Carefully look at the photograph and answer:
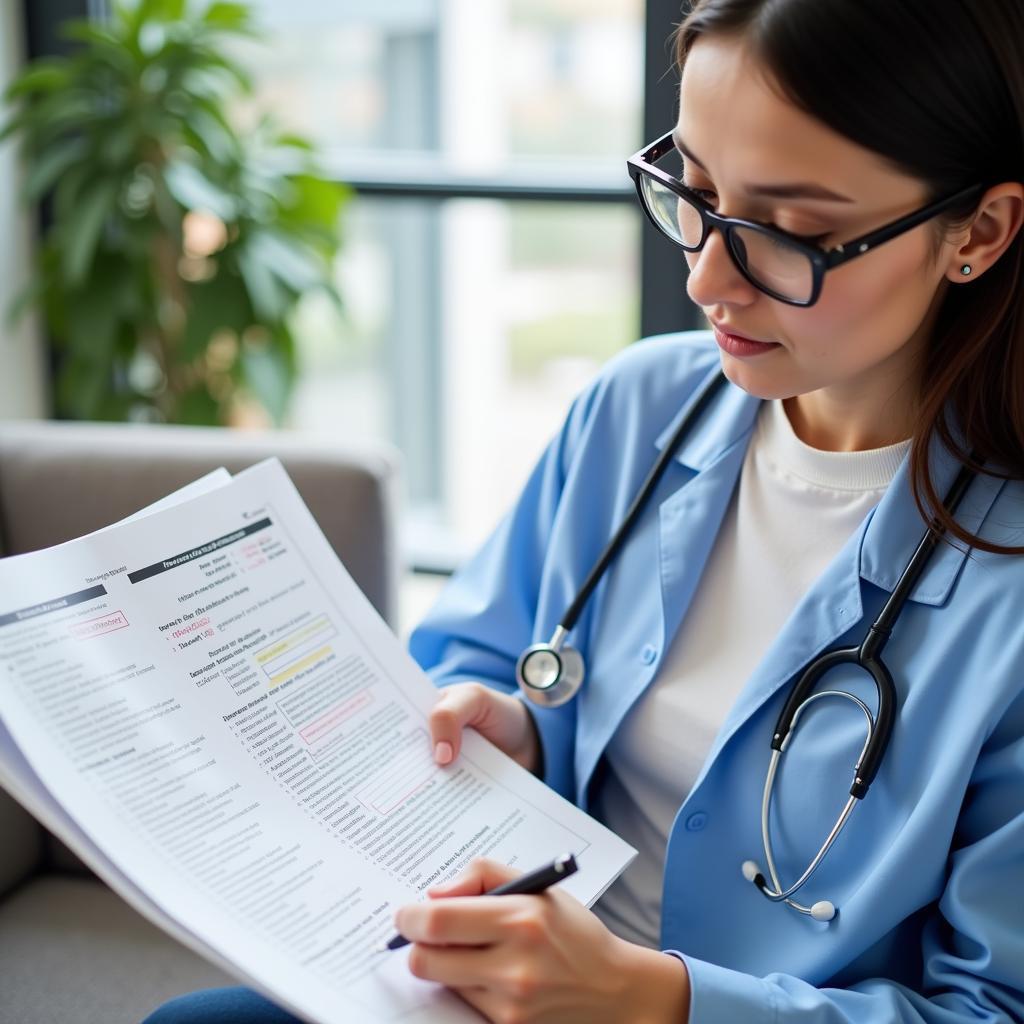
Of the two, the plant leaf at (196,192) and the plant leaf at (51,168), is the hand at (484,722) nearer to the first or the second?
the plant leaf at (196,192)

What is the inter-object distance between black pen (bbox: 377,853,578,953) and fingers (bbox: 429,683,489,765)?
20 centimetres

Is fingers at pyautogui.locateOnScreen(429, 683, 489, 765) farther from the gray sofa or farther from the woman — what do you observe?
the gray sofa

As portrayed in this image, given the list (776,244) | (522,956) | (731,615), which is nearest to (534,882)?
(522,956)

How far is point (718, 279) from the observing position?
892 millimetres

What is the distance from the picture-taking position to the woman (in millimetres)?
815

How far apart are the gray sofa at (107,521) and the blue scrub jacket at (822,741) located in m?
0.29

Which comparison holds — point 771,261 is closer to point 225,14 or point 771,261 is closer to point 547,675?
point 547,675

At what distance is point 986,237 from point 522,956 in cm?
60

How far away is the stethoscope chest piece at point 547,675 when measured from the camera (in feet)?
3.61

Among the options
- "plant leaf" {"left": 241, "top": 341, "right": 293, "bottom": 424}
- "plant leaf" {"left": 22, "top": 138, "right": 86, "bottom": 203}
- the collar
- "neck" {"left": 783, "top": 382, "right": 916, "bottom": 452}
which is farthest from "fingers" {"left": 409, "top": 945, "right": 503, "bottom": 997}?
"plant leaf" {"left": 22, "top": 138, "right": 86, "bottom": 203}

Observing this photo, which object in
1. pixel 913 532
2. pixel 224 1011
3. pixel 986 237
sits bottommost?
pixel 224 1011

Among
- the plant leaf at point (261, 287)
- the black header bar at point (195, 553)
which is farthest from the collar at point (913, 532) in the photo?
the plant leaf at point (261, 287)

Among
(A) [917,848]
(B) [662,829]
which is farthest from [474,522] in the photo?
(A) [917,848]

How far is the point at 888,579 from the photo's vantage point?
3.16ft
